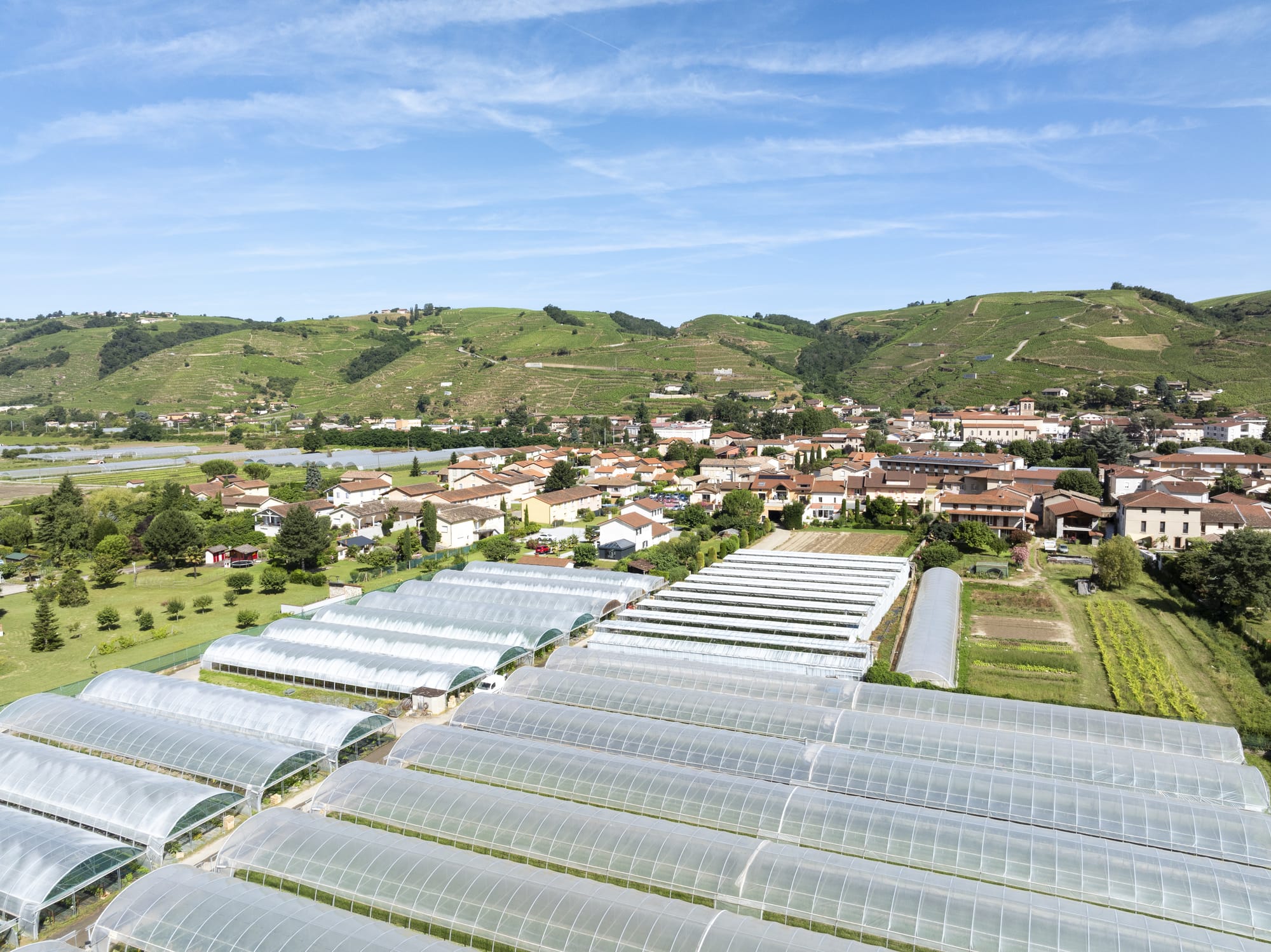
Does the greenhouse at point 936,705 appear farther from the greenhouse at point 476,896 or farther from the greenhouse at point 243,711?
the greenhouse at point 476,896

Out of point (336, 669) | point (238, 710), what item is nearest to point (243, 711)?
point (238, 710)

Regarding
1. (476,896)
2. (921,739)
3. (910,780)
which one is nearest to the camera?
(476,896)

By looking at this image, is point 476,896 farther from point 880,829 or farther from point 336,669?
point 336,669

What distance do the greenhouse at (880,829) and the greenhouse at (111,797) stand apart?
438cm

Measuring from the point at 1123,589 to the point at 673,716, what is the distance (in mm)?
26272

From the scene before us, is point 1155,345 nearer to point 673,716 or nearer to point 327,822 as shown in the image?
point 673,716

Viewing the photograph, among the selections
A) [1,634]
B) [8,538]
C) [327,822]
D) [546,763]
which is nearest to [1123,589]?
[546,763]

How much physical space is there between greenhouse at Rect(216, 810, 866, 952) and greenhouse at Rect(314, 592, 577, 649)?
40.0 ft

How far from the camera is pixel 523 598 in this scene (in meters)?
32.4

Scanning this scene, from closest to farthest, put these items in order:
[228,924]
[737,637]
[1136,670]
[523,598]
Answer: [228,924] → [1136,670] → [737,637] → [523,598]

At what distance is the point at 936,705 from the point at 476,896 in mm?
13652

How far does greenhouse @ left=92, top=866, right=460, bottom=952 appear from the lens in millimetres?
11430

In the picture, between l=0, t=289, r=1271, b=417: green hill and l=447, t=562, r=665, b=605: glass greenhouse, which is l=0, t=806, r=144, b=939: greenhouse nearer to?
l=447, t=562, r=665, b=605: glass greenhouse

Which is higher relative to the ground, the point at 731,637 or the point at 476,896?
the point at 731,637
